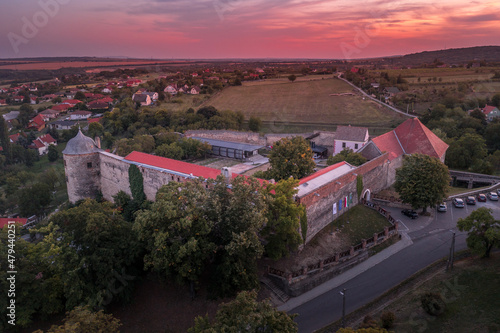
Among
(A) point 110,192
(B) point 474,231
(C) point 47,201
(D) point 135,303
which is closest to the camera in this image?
(D) point 135,303

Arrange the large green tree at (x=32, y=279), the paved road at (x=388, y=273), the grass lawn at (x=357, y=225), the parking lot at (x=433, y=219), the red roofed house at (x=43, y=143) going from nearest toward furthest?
the large green tree at (x=32, y=279) < the paved road at (x=388, y=273) < the grass lawn at (x=357, y=225) < the parking lot at (x=433, y=219) < the red roofed house at (x=43, y=143)

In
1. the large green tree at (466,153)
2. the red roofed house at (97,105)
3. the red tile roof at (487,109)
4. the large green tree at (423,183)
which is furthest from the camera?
the red roofed house at (97,105)

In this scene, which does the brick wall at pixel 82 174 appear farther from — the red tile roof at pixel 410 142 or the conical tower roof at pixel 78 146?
the red tile roof at pixel 410 142

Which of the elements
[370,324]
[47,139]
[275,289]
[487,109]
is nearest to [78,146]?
[275,289]

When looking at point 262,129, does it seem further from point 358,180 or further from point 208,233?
point 208,233

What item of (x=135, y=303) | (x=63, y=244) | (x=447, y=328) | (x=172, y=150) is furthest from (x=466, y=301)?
(x=172, y=150)

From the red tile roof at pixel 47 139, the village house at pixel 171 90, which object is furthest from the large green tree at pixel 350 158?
the village house at pixel 171 90
